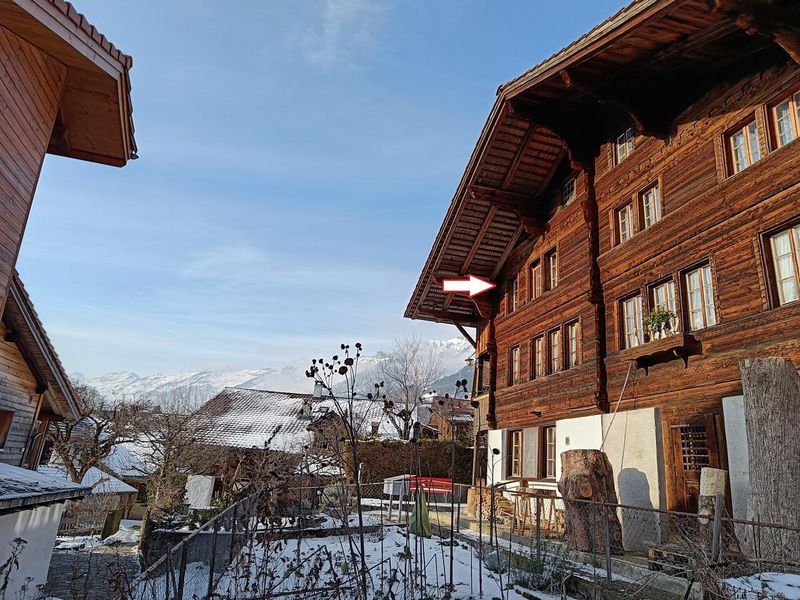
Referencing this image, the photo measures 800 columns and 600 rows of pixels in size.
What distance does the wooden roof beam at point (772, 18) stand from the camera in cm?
793

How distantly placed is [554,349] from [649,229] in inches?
183

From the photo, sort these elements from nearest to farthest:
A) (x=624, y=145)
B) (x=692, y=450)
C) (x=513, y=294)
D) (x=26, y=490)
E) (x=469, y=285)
Answer: (x=26, y=490), (x=692, y=450), (x=624, y=145), (x=513, y=294), (x=469, y=285)

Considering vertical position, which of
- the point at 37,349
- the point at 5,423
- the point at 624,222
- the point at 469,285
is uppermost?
the point at 469,285

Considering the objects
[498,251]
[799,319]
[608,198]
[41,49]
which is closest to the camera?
[41,49]

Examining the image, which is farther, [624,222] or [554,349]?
[554,349]

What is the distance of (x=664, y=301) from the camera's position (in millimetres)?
10820

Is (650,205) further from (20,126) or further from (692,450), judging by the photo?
(20,126)

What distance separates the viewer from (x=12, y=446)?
1266 centimetres

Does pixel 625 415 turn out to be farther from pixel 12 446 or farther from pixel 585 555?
pixel 12 446

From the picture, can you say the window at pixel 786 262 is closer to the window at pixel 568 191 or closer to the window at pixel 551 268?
the window at pixel 568 191

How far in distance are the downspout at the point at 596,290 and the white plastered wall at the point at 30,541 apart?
37.1ft

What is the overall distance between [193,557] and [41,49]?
30.7ft

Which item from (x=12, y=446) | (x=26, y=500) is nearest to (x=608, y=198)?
(x=26, y=500)

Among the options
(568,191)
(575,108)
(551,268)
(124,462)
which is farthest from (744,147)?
(124,462)
